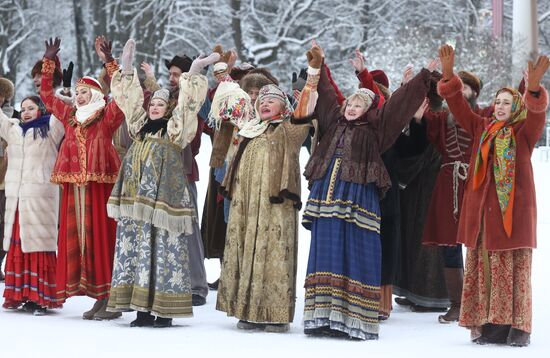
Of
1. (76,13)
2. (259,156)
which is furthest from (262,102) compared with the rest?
(76,13)

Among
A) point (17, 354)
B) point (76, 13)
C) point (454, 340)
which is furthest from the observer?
point (76, 13)

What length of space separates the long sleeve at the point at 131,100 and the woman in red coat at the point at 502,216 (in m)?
2.00

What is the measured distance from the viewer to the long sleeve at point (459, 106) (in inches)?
284

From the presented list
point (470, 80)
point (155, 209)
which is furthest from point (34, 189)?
point (470, 80)

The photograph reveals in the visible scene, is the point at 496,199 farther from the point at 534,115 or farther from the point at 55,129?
the point at 55,129

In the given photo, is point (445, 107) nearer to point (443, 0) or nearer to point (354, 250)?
point (354, 250)

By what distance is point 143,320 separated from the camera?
7621mm

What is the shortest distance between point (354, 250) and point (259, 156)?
0.90m

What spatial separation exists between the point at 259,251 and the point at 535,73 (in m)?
2.04

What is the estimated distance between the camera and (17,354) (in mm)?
6609

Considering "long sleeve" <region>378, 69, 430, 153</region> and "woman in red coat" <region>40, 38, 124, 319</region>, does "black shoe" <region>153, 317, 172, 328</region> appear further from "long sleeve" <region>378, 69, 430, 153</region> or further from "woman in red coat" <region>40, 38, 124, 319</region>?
"long sleeve" <region>378, 69, 430, 153</region>

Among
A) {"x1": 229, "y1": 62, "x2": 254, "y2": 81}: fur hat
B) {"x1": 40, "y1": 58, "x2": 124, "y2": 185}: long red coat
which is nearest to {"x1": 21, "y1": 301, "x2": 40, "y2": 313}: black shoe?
{"x1": 40, "y1": 58, "x2": 124, "y2": 185}: long red coat

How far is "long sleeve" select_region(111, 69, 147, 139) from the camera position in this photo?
7.78m

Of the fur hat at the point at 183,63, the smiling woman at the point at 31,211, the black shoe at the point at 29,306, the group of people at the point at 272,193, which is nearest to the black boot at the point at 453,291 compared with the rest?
the group of people at the point at 272,193
